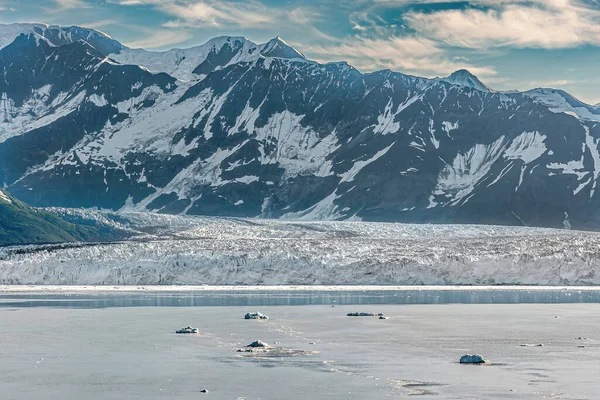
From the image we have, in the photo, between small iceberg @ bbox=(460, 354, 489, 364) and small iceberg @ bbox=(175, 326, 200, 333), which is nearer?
small iceberg @ bbox=(460, 354, 489, 364)

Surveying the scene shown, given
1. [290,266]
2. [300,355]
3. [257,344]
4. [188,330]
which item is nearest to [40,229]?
[290,266]

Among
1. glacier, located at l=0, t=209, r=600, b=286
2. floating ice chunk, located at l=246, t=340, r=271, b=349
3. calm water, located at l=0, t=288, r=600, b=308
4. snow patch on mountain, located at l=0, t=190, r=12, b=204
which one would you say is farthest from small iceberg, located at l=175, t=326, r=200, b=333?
snow patch on mountain, located at l=0, t=190, r=12, b=204

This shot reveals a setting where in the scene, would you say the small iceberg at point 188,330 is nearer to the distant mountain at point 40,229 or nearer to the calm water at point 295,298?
the calm water at point 295,298

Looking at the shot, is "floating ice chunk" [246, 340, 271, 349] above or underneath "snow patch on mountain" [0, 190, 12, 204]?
underneath

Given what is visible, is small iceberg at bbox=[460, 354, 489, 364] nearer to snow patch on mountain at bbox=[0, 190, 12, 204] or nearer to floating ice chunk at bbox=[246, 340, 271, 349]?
floating ice chunk at bbox=[246, 340, 271, 349]

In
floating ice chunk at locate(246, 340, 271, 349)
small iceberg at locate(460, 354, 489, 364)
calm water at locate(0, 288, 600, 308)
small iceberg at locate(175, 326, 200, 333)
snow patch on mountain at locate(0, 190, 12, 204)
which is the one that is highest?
snow patch on mountain at locate(0, 190, 12, 204)

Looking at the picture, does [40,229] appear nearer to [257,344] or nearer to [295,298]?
[295,298]

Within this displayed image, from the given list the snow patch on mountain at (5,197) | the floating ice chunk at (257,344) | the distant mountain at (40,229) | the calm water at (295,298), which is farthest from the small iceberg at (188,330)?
the snow patch on mountain at (5,197)
